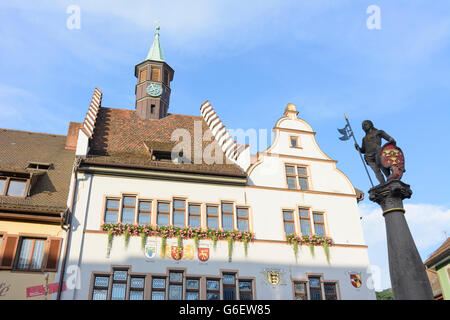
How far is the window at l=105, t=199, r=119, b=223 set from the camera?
1867 centimetres

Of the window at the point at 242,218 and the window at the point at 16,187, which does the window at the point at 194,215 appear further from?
the window at the point at 16,187

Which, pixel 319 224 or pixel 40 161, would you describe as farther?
pixel 319 224

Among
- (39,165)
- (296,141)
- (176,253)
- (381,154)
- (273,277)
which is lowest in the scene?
(273,277)

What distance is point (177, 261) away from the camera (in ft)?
59.8

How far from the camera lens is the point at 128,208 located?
19.2 meters

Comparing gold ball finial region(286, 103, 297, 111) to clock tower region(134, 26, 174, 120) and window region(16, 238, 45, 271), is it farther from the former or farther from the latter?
window region(16, 238, 45, 271)

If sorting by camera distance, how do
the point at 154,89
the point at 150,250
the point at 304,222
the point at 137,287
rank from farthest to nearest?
the point at 154,89 → the point at 304,222 → the point at 150,250 → the point at 137,287

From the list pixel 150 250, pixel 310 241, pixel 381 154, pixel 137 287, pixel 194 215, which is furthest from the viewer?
pixel 310 241

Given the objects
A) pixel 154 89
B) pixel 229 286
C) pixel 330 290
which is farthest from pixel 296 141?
pixel 154 89

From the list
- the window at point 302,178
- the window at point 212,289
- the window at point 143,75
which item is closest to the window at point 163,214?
the window at point 212,289

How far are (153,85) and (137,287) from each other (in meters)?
14.6

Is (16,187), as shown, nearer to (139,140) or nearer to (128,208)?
(128,208)

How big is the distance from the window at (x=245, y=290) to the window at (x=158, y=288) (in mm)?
3002
